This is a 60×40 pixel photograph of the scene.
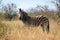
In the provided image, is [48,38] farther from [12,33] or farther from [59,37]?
[12,33]

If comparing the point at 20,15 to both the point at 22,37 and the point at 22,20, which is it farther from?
the point at 22,37

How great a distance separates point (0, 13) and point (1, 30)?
6.75ft

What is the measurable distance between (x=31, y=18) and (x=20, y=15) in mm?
648

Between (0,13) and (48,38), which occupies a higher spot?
(0,13)

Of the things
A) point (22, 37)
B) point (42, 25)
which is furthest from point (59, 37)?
point (42, 25)

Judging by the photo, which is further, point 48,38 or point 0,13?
point 0,13

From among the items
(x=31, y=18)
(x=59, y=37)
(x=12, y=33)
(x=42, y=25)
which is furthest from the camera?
(x=31, y=18)

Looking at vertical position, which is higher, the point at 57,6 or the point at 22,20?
the point at 57,6

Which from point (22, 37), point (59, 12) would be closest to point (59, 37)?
point (22, 37)

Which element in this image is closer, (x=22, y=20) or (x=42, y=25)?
(x=42, y=25)

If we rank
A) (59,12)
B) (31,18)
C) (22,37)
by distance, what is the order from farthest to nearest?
1. (59,12)
2. (31,18)
3. (22,37)

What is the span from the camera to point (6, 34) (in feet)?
20.8

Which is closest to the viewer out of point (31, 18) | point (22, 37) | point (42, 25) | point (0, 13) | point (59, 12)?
point (22, 37)

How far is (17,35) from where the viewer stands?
6.41m
